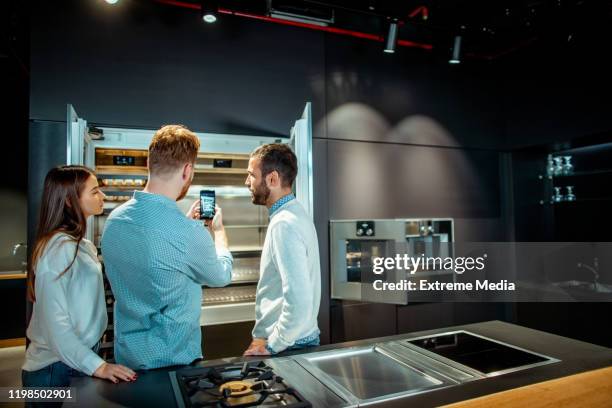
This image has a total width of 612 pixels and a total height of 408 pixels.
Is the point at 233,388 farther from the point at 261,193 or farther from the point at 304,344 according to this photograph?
the point at 261,193

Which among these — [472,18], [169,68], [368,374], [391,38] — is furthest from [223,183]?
[472,18]

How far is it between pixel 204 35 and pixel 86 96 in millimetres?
961

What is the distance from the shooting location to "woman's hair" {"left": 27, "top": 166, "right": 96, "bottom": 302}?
148 centimetres

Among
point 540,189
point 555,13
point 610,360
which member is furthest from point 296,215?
point 540,189

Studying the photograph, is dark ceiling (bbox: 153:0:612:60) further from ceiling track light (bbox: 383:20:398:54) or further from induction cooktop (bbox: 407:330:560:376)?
induction cooktop (bbox: 407:330:560:376)

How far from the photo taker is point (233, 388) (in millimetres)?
1054

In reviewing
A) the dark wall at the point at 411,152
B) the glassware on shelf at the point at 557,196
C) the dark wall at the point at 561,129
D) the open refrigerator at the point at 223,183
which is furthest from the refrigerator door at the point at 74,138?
the glassware on shelf at the point at 557,196

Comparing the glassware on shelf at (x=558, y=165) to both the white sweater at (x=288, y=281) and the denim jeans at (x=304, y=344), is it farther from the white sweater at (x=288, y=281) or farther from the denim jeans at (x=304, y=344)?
the denim jeans at (x=304, y=344)

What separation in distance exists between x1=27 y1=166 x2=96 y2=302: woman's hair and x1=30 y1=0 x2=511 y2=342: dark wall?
47.2 inches

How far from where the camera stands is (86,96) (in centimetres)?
257

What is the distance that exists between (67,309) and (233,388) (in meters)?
0.70

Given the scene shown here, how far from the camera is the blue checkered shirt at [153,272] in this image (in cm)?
120

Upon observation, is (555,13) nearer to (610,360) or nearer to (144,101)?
(610,360)

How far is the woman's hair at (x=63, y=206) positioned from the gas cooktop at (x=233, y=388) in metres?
0.73
